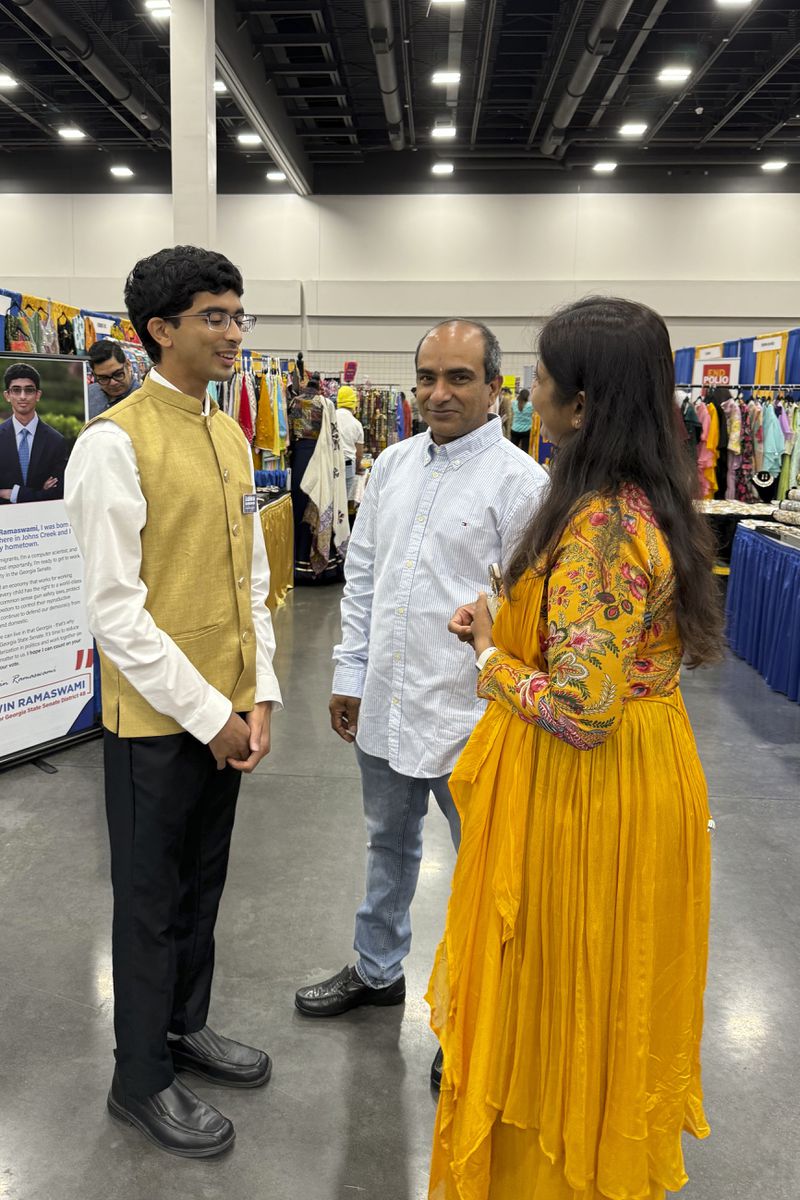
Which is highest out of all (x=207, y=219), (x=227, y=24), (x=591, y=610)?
(x=227, y=24)

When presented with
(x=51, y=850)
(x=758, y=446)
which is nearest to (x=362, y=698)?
(x=51, y=850)

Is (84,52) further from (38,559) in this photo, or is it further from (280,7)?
(38,559)

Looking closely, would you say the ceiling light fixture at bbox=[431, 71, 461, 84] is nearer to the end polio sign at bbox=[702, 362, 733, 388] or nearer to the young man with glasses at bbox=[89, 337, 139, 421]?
the end polio sign at bbox=[702, 362, 733, 388]

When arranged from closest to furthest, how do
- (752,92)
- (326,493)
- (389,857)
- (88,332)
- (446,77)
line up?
(389,857), (88,332), (326,493), (446,77), (752,92)

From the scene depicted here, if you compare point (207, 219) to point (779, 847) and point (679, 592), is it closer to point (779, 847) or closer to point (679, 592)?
point (779, 847)

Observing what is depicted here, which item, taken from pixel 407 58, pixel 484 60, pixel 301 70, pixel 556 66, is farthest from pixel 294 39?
pixel 556 66

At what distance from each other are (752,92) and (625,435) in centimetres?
1214

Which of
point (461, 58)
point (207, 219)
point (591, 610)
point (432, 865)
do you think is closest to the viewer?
point (591, 610)

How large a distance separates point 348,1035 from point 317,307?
534 inches

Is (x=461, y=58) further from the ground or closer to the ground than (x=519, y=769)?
further from the ground

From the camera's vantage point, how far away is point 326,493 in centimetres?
783

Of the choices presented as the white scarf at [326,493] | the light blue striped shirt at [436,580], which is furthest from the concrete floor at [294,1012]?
the white scarf at [326,493]

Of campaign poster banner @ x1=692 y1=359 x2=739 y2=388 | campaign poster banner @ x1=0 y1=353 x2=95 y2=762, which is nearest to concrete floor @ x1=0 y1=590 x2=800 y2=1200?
campaign poster banner @ x1=0 y1=353 x2=95 y2=762

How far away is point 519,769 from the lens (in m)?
1.37
